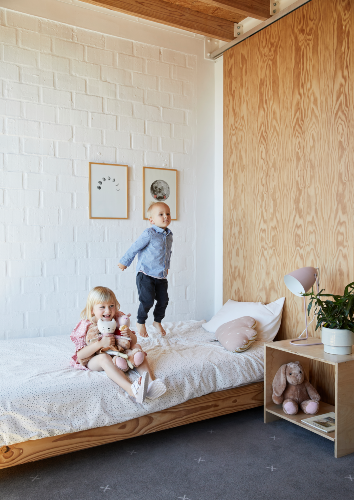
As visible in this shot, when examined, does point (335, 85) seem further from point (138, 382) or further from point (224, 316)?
point (138, 382)

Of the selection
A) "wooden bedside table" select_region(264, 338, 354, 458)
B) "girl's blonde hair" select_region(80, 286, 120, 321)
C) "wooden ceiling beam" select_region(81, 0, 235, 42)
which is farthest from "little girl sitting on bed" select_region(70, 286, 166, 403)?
"wooden ceiling beam" select_region(81, 0, 235, 42)

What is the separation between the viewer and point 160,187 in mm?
3467

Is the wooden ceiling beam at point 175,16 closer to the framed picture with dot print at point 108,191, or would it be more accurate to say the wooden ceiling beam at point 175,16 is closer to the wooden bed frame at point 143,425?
the framed picture with dot print at point 108,191

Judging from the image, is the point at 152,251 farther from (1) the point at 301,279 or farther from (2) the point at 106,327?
(1) the point at 301,279

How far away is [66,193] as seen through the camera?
3.13m

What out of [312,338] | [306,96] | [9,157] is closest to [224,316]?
[312,338]

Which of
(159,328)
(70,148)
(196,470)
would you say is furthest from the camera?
(70,148)

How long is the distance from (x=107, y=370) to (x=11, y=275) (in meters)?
1.27

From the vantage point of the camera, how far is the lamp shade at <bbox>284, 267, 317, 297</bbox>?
8.07 feet

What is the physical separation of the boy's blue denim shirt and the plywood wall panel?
73 cm

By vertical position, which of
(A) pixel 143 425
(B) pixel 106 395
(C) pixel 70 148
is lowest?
(A) pixel 143 425

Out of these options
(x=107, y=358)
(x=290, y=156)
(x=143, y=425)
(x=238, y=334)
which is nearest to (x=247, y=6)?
(x=290, y=156)

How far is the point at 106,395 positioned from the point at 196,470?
1.74 ft

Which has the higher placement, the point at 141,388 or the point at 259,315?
the point at 259,315
